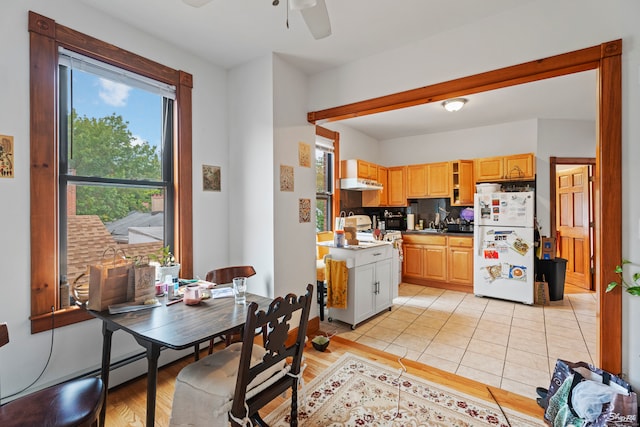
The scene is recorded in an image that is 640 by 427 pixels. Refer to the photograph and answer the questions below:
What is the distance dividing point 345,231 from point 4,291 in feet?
9.59

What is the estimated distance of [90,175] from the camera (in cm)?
219

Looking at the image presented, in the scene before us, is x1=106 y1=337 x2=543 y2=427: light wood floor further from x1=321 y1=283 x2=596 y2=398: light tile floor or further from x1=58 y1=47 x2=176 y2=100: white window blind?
x1=58 y1=47 x2=176 y2=100: white window blind

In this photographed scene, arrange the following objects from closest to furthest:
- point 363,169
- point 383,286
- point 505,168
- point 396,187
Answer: point 383,286
point 505,168
point 363,169
point 396,187

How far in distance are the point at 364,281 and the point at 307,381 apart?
1.39 m

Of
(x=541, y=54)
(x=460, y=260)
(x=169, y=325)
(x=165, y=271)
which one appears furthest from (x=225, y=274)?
(x=460, y=260)

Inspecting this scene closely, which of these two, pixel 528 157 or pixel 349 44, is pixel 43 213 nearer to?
pixel 349 44

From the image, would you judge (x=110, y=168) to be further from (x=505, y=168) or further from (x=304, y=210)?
(x=505, y=168)

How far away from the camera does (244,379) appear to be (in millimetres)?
1320

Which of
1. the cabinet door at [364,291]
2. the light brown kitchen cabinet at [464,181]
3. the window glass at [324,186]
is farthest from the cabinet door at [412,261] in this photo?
the cabinet door at [364,291]

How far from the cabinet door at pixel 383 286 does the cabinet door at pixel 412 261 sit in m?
1.56

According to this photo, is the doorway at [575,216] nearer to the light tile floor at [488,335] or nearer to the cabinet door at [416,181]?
the light tile floor at [488,335]

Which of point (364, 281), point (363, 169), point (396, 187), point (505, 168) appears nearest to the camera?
point (364, 281)

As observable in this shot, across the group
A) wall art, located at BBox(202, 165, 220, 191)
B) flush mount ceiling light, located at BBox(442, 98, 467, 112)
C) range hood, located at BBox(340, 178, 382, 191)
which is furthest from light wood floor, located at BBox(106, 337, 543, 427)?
flush mount ceiling light, located at BBox(442, 98, 467, 112)

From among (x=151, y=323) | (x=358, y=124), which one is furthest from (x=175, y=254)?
(x=358, y=124)
